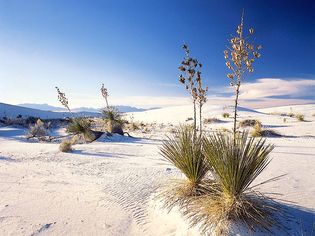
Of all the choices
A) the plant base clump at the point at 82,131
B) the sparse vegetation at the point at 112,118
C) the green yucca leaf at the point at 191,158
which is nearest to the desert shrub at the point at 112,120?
the sparse vegetation at the point at 112,118

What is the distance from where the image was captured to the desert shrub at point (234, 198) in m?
3.17

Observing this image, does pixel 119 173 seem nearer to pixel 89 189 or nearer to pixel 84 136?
pixel 89 189

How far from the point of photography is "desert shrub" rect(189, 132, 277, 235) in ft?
10.4

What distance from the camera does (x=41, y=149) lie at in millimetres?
9523

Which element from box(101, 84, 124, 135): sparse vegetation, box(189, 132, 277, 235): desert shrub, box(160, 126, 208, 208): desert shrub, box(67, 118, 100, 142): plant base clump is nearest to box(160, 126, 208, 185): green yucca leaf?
box(160, 126, 208, 208): desert shrub

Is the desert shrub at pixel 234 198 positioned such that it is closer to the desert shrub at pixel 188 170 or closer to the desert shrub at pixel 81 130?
the desert shrub at pixel 188 170

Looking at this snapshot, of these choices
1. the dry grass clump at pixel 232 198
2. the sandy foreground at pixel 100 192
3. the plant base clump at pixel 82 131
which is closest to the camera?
the dry grass clump at pixel 232 198

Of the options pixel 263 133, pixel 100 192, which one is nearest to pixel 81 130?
pixel 100 192

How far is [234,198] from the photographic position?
3.29m

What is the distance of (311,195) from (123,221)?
2691mm

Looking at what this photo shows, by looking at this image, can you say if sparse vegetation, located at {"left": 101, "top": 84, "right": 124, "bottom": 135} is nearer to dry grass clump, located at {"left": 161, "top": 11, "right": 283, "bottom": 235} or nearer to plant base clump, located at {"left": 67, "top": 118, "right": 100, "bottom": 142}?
plant base clump, located at {"left": 67, "top": 118, "right": 100, "bottom": 142}

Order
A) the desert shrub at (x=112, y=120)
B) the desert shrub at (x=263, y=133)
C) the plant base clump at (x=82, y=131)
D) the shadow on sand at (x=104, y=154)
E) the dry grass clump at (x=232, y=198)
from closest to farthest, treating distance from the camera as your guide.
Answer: the dry grass clump at (x=232, y=198), the shadow on sand at (x=104, y=154), the plant base clump at (x=82, y=131), the desert shrub at (x=263, y=133), the desert shrub at (x=112, y=120)

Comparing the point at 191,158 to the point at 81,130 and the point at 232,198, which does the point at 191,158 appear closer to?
the point at 232,198

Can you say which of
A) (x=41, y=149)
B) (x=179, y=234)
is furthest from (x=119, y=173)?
(x=41, y=149)
